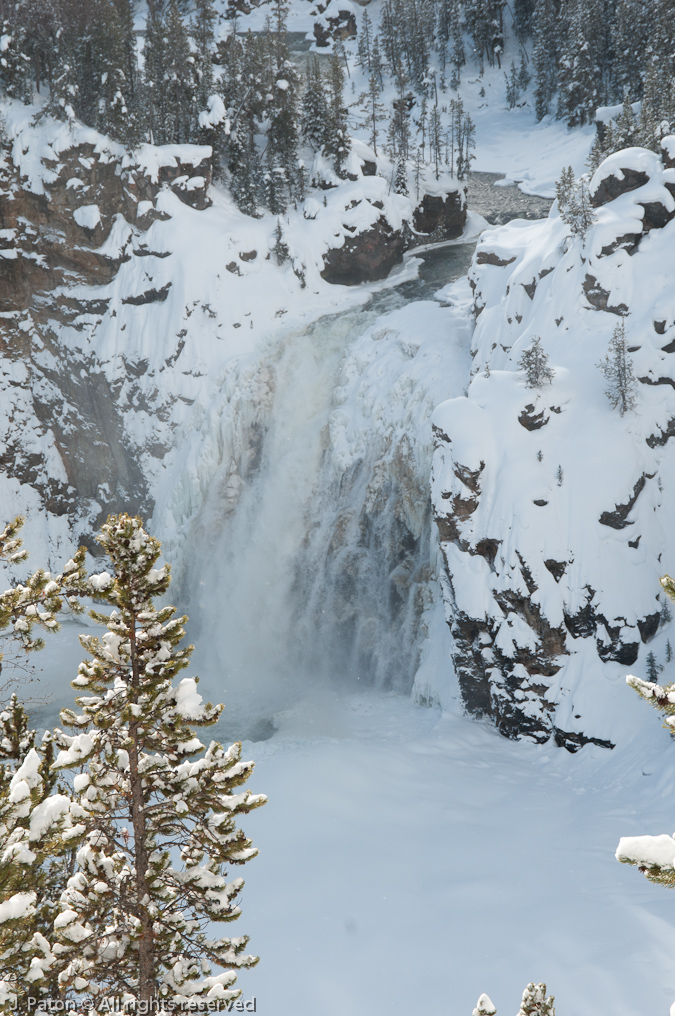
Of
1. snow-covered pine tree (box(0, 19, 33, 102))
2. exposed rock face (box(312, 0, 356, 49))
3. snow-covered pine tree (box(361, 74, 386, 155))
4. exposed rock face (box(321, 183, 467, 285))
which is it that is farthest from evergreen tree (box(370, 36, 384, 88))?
snow-covered pine tree (box(0, 19, 33, 102))

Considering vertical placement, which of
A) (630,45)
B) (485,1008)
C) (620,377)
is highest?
(630,45)

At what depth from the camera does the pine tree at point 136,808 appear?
705 cm

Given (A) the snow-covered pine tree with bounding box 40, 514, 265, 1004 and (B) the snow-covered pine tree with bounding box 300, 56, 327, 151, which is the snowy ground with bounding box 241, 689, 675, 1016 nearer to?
(A) the snow-covered pine tree with bounding box 40, 514, 265, 1004

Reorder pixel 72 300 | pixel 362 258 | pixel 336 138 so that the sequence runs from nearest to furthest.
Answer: pixel 72 300 < pixel 362 258 < pixel 336 138

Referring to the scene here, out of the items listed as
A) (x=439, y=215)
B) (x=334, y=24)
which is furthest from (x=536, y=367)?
(x=334, y=24)

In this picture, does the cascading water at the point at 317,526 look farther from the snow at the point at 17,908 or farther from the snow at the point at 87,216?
the snow at the point at 17,908

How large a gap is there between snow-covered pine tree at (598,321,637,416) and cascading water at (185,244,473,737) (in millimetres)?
6654

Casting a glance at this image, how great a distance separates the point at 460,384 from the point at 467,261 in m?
14.4

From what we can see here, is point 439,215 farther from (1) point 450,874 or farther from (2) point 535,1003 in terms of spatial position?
(2) point 535,1003

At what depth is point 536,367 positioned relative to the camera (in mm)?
20219

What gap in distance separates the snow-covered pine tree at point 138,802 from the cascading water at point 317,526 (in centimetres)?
1608

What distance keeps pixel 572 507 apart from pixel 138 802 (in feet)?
49.1

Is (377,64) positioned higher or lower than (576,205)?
higher

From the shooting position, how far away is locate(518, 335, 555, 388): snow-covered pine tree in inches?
793
